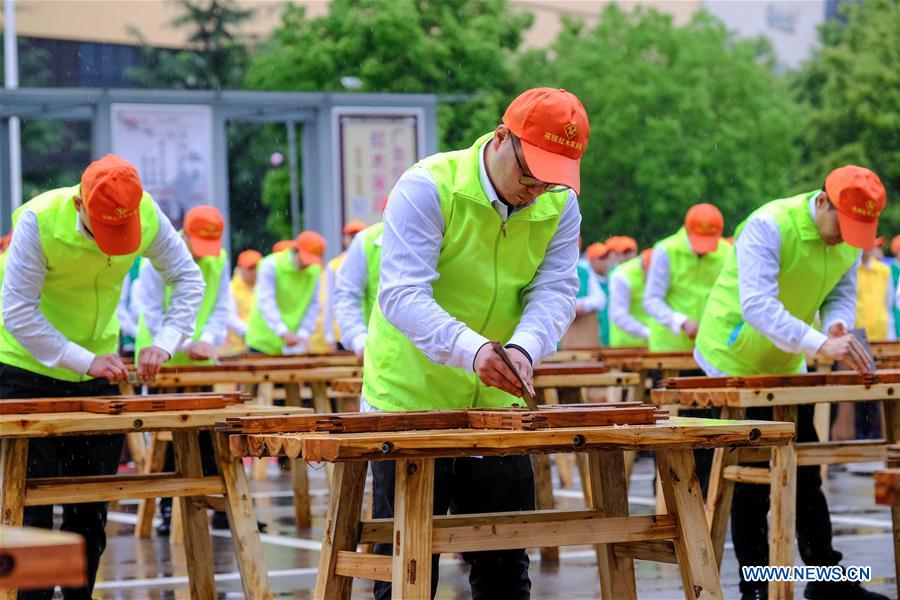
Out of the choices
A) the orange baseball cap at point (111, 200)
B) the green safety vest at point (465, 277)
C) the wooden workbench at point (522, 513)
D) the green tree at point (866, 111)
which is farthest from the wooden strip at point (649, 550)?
the green tree at point (866, 111)

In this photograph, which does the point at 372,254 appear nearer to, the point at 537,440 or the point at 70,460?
the point at 70,460

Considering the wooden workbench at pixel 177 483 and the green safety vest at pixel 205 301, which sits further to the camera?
the green safety vest at pixel 205 301

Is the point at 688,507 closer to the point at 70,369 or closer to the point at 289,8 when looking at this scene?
the point at 70,369

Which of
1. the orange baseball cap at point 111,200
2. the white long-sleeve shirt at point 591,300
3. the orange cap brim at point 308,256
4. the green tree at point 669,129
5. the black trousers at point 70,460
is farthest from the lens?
the green tree at point 669,129

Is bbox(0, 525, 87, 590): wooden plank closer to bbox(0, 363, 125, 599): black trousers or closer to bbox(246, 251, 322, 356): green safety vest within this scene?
bbox(0, 363, 125, 599): black trousers

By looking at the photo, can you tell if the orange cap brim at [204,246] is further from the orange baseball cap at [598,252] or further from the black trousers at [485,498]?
the orange baseball cap at [598,252]

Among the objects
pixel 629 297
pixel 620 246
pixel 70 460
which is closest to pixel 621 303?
pixel 629 297

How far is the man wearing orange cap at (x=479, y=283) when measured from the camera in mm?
5633

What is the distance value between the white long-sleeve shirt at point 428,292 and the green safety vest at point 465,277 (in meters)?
0.05

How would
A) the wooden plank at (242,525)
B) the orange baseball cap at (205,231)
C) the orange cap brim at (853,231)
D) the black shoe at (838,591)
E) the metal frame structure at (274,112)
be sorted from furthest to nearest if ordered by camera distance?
the metal frame structure at (274,112)
the orange baseball cap at (205,231)
the black shoe at (838,591)
the orange cap brim at (853,231)
the wooden plank at (242,525)

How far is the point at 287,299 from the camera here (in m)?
16.8

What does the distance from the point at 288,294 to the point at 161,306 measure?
5.46m

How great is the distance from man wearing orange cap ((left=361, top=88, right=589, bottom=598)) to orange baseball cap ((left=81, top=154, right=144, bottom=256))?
172 cm

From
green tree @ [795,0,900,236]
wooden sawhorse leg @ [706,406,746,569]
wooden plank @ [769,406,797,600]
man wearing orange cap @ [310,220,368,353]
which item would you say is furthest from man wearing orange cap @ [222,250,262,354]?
green tree @ [795,0,900,236]
